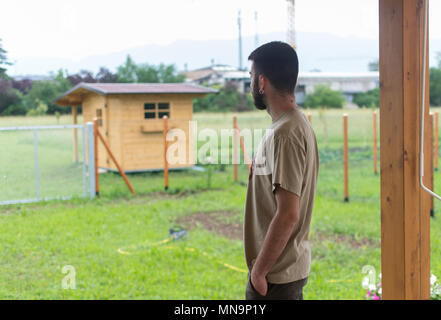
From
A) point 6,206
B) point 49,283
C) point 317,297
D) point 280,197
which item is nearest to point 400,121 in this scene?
point 280,197

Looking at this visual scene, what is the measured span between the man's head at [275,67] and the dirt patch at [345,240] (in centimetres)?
299

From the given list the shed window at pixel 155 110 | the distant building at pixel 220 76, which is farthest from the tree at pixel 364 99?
the shed window at pixel 155 110

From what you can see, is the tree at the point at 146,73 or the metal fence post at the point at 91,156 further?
the tree at the point at 146,73

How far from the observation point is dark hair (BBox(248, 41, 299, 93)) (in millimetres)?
1369

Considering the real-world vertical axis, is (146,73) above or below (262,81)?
above

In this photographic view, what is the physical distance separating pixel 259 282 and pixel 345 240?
3.11m

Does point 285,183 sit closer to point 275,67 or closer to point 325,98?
point 275,67

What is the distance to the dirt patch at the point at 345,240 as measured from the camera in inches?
161

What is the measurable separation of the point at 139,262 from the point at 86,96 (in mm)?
5305

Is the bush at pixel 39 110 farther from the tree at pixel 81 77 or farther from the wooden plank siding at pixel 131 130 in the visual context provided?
the wooden plank siding at pixel 131 130

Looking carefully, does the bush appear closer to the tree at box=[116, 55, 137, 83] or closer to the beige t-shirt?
the tree at box=[116, 55, 137, 83]

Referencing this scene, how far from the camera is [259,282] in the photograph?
134 cm

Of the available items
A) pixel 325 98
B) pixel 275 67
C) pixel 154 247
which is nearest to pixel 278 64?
pixel 275 67

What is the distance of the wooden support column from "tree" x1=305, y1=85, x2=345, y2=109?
29.7 ft
